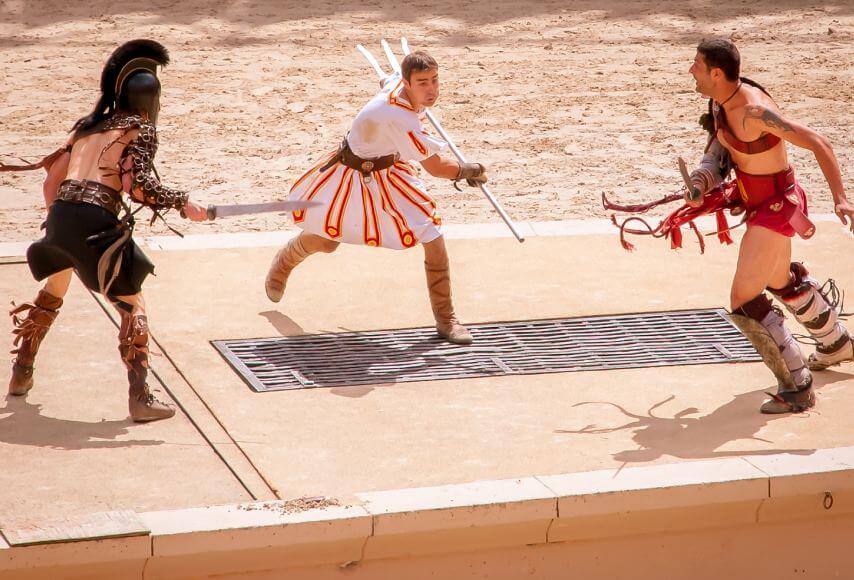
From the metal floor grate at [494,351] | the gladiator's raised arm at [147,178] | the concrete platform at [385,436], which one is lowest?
the metal floor grate at [494,351]

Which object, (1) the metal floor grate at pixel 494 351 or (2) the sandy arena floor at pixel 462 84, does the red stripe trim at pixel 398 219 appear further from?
(2) the sandy arena floor at pixel 462 84

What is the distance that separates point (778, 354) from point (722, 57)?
1306 millimetres

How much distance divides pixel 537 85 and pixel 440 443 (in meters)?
7.54

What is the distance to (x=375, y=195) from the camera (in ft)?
24.0

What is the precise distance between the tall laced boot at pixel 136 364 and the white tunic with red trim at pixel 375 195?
1444 millimetres

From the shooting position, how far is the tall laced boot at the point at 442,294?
7.28m

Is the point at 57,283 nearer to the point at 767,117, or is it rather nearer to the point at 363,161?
the point at 363,161

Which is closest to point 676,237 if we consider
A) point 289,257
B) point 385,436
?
point 385,436

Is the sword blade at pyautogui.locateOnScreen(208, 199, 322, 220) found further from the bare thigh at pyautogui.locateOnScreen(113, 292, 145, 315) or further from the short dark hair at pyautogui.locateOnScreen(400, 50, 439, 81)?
the short dark hair at pyautogui.locateOnScreen(400, 50, 439, 81)

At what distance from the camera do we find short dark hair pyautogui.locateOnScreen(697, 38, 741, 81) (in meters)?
6.32

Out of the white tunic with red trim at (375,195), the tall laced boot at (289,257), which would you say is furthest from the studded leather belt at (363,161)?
the tall laced boot at (289,257)

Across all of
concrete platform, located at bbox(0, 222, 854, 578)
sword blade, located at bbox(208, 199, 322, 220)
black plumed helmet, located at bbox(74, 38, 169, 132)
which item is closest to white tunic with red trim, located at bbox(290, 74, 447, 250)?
concrete platform, located at bbox(0, 222, 854, 578)

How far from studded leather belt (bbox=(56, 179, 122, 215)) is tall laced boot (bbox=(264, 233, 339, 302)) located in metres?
1.56

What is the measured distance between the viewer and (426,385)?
6.80 meters
